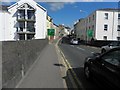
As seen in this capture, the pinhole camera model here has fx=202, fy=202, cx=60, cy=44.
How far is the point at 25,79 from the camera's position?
25.6 ft

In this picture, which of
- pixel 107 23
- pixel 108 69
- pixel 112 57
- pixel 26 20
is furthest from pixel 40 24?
pixel 108 69

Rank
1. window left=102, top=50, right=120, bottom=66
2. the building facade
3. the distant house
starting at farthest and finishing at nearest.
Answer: the distant house < the building facade < window left=102, top=50, right=120, bottom=66

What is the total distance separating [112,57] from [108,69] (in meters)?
0.61

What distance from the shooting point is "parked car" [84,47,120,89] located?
5.17m

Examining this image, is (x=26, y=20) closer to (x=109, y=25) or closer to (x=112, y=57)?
(x=109, y=25)

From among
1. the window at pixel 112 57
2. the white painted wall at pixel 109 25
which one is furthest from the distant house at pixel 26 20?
the window at pixel 112 57

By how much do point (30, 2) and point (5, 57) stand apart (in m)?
53.9

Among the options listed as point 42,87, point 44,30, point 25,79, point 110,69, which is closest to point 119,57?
point 110,69

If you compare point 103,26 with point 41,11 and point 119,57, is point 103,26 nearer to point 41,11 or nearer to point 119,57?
point 41,11

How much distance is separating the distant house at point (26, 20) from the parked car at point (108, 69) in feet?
163

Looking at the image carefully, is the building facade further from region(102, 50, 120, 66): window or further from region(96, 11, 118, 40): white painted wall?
region(102, 50, 120, 66): window

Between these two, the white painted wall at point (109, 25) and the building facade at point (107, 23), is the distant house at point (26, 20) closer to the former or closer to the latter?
the building facade at point (107, 23)

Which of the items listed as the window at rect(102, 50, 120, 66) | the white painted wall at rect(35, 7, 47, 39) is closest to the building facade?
Result: the white painted wall at rect(35, 7, 47, 39)

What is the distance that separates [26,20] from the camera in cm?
5612
